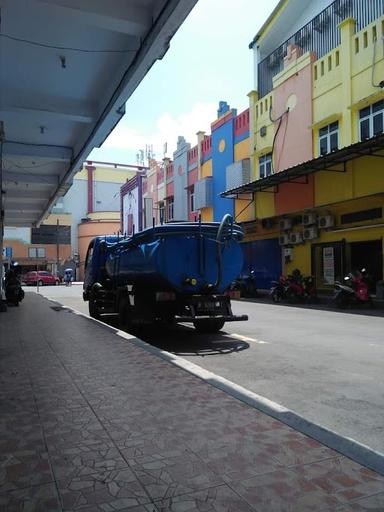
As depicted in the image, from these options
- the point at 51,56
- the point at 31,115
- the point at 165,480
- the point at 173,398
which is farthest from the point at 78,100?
the point at 165,480

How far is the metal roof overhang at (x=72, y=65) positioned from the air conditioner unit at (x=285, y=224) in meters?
11.1

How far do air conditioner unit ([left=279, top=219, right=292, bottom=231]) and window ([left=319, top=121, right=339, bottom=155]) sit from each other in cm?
377

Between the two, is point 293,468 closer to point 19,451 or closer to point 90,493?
point 90,493

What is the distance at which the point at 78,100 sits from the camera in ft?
35.8

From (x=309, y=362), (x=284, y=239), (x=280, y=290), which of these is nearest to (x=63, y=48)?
(x=309, y=362)

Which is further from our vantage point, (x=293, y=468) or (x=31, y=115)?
(x=31, y=115)

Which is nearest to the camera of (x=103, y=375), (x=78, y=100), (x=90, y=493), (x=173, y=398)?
(x=90, y=493)

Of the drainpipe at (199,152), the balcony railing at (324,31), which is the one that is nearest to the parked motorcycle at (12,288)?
the drainpipe at (199,152)

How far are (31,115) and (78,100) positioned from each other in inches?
43.6

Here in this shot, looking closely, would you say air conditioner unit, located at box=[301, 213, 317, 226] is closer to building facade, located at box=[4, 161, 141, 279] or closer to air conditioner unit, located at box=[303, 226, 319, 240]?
air conditioner unit, located at box=[303, 226, 319, 240]

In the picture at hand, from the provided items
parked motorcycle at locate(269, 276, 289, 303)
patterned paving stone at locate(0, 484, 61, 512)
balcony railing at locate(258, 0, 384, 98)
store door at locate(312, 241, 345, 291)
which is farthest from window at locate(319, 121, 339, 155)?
patterned paving stone at locate(0, 484, 61, 512)

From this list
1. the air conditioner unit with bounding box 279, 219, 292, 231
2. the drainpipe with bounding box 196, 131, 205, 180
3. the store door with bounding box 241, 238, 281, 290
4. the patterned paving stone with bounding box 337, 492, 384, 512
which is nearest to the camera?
the patterned paving stone with bounding box 337, 492, 384, 512

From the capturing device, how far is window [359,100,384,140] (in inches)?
666

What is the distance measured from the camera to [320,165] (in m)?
18.2
